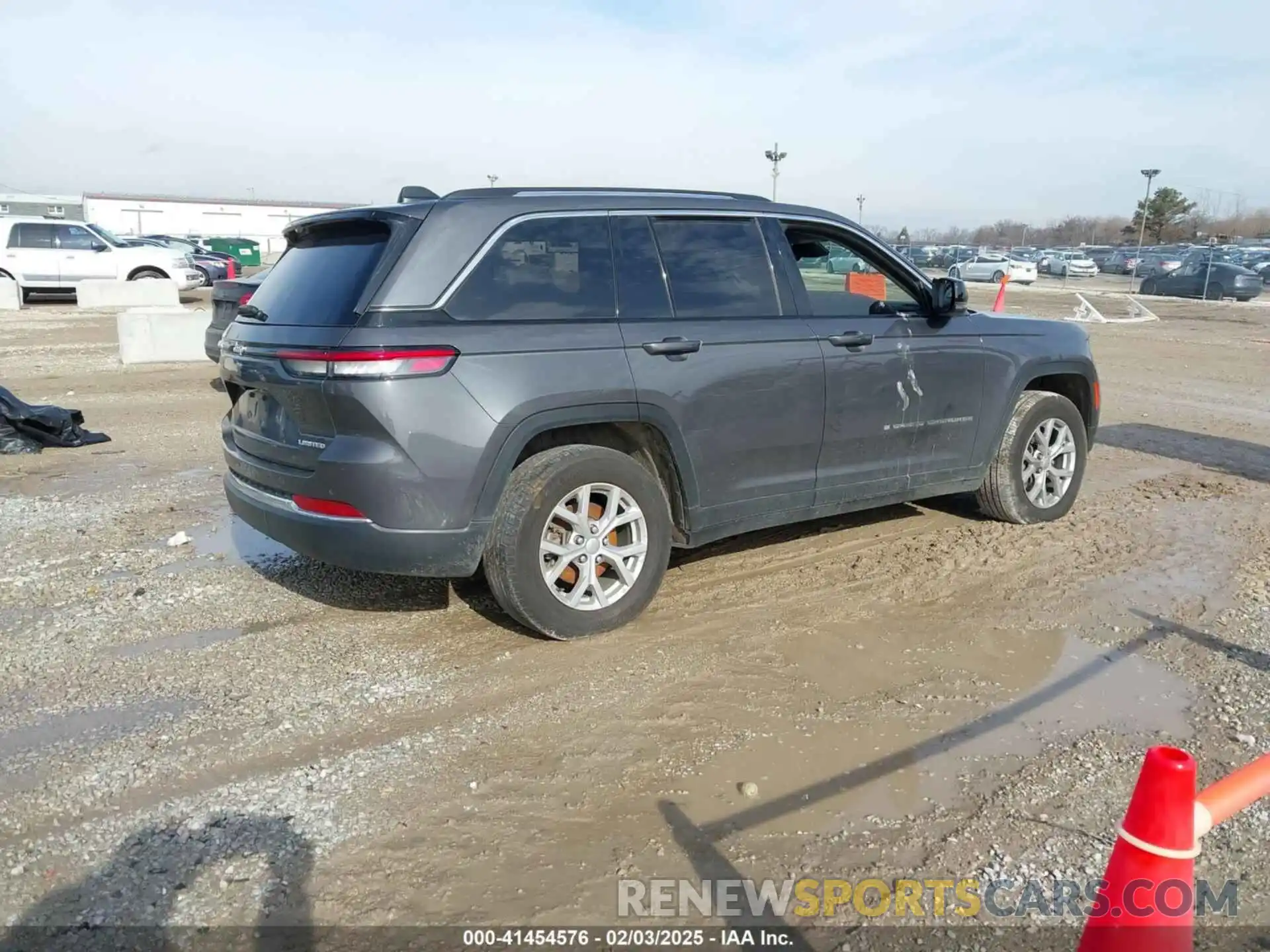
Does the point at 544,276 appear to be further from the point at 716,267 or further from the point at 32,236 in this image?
the point at 32,236

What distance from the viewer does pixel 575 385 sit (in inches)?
159

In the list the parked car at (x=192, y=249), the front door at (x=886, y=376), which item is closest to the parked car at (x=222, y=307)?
the front door at (x=886, y=376)

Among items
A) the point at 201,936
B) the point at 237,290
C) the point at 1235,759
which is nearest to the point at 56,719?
the point at 201,936

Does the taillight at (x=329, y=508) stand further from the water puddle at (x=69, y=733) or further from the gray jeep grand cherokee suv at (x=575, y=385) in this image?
the water puddle at (x=69, y=733)

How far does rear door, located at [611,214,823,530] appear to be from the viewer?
4328mm

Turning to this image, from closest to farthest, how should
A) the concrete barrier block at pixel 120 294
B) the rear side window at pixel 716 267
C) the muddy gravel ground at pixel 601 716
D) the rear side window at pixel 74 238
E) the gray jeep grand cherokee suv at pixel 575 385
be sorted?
the muddy gravel ground at pixel 601 716, the gray jeep grand cherokee suv at pixel 575 385, the rear side window at pixel 716 267, the concrete barrier block at pixel 120 294, the rear side window at pixel 74 238

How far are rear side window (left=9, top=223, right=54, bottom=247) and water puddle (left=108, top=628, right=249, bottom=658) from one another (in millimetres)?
20549

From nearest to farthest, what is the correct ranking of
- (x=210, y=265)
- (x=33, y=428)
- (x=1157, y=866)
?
1. (x=1157, y=866)
2. (x=33, y=428)
3. (x=210, y=265)

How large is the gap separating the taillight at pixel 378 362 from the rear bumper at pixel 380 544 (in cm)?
59

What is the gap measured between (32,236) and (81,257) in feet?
3.25

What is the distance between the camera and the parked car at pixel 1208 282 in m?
30.1

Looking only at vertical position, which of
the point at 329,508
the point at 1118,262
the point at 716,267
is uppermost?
the point at 1118,262

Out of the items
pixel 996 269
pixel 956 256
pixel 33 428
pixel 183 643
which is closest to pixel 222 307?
pixel 33 428

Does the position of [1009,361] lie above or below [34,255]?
above
